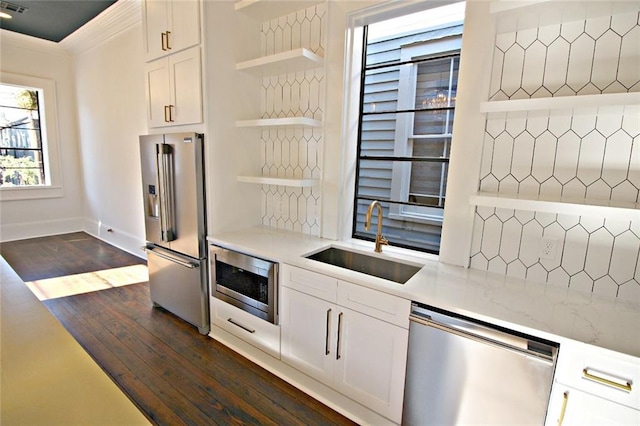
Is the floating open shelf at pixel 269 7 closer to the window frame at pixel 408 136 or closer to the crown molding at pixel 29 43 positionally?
the window frame at pixel 408 136

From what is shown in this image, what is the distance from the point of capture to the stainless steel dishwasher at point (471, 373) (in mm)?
1262

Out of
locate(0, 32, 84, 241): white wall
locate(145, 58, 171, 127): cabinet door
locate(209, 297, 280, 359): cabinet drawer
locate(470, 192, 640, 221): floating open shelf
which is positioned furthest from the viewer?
locate(0, 32, 84, 241): white wall

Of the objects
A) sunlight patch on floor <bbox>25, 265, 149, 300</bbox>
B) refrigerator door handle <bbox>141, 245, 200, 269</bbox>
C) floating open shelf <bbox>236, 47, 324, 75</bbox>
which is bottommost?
sunlight patch on floor <bbox>25, 265, 149, 300</bbox>

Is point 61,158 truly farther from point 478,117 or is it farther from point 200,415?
point 478,117

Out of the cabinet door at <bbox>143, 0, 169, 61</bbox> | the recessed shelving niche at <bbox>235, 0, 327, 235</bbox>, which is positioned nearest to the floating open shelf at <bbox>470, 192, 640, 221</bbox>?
the recessed shelving niche at <bbox>235, 0, 327, 235</bbox>

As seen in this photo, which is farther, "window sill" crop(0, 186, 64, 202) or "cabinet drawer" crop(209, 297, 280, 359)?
"window sill" crop(0, 186, 64, 202)

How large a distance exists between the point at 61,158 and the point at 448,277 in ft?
21.6

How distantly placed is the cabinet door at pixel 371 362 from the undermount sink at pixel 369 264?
1.59 feet

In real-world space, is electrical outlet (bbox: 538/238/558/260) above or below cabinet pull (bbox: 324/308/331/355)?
above

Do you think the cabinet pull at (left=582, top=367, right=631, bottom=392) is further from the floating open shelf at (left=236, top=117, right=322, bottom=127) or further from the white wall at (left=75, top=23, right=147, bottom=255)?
the white wall at (left=75, top=23, right=147, bottom=255)

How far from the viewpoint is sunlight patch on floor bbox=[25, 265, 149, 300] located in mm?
3326

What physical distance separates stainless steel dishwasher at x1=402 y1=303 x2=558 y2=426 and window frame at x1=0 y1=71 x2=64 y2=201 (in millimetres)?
6484

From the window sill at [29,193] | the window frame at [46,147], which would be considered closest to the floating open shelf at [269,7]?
the window frame at [46,147]

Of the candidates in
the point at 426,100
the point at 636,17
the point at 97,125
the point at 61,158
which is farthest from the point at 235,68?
the point at 61,158
